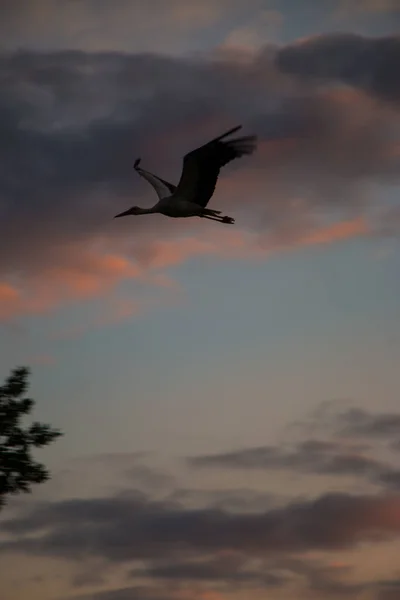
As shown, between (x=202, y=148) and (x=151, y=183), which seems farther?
(x=151, y=183)

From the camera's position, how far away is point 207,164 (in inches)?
747

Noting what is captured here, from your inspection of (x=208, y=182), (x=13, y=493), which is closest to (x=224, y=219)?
(x=208, y=182)

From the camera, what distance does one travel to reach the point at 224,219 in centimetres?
1980

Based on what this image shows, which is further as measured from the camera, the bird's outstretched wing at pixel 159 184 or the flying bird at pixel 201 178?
the bird's outstretched wing at pixel 159 184

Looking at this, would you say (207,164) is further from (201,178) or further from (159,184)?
(159,184)

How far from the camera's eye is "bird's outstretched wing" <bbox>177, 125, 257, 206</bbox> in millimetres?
18766

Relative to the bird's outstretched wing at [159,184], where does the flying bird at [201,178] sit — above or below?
below

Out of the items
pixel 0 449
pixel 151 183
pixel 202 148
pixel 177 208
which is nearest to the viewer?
pixel 0 449

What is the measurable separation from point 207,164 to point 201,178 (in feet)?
1.15

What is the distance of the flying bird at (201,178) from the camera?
18781 millimetres

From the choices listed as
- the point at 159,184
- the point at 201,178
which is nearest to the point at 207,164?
the point at 201,178

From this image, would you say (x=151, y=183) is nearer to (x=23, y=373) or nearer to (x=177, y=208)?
(x=177, y=208)

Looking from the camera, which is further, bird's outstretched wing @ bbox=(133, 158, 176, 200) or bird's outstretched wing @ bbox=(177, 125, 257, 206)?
bird's outstretched wing @ bbox=(133, 158, 176, 200)

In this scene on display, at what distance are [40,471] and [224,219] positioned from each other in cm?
703
